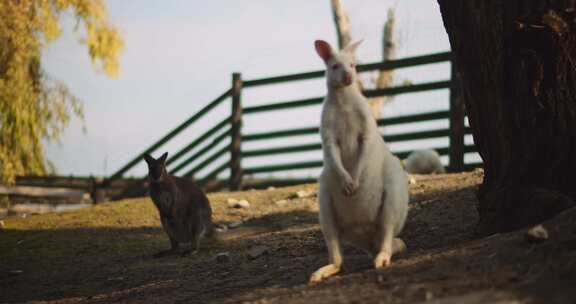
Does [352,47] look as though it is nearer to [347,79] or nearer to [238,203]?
[347,79]

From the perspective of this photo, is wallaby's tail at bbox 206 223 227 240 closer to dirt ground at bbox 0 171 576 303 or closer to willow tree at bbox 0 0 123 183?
dirt ground at bbox 0 171 576 303

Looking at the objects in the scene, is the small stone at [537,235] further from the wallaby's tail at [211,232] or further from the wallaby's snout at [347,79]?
the wallaby's tail at [211,232]

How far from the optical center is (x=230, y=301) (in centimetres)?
459

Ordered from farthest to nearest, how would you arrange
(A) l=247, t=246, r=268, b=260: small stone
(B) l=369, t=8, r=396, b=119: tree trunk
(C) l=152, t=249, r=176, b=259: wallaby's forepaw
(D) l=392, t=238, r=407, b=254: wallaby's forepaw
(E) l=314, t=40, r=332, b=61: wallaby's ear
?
(B) l=369, t=8, r=396, b=119: tree trunk, (C) l=152, t=249, r=176, b=259: wallaby's forepaw, (A) l=247, t=246, r=268, b=260: small stone, (D) l=392, t=238, r=407, b=254: wallaby's forepaw, (E) l=314, t=40, r=332, b=61: wallaby's ear

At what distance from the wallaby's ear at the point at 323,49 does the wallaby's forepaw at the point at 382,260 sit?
139cm

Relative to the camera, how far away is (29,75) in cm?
1309

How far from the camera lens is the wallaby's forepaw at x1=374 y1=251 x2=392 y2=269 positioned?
442 centimetres

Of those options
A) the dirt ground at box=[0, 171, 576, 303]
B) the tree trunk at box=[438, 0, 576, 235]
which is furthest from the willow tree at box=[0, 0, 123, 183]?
the tree trunk at box=[438, 0, 576, 235]

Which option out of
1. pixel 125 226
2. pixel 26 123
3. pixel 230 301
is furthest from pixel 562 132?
pixel 26 123

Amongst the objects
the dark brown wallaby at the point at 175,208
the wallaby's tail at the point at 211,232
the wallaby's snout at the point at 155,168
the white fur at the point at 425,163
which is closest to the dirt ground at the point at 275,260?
the wallaby's tail at the point at 211,232

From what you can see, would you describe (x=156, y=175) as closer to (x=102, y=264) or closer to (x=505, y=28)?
(x=102, y=264)

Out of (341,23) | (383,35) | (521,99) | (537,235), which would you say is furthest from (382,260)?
(383,35)

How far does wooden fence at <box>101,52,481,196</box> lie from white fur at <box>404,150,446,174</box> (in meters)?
0.43

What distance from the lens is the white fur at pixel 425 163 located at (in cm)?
1207
